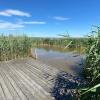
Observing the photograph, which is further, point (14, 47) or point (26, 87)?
point (14, 47)

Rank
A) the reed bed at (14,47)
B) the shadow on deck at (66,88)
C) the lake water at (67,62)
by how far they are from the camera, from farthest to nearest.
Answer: the reed bed at (14,47) < the lake water at (67,62) < the shadow on deck at (66,88)

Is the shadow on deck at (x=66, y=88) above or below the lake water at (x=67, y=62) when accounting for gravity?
above

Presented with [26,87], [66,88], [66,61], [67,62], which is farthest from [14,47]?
[66,88]

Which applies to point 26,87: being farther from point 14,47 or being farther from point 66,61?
point 66,61

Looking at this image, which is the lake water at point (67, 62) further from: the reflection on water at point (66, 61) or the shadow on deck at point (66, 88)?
the shadow on deck at point (66, 88)

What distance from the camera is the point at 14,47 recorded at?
1159 cm

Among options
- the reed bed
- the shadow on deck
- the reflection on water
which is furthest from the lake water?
the reed bed

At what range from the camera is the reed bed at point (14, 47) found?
11.2 meters

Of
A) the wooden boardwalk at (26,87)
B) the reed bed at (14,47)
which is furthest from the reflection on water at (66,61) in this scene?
the reed bed at (14,47)

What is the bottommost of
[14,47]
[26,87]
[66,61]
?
[66,61]

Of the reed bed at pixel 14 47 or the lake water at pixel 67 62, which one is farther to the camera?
the reed bed at pixel 14 47

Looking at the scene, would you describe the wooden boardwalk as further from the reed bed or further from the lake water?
the reed bed

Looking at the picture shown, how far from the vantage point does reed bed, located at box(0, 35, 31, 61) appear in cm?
1122

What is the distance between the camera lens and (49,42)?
116ft
